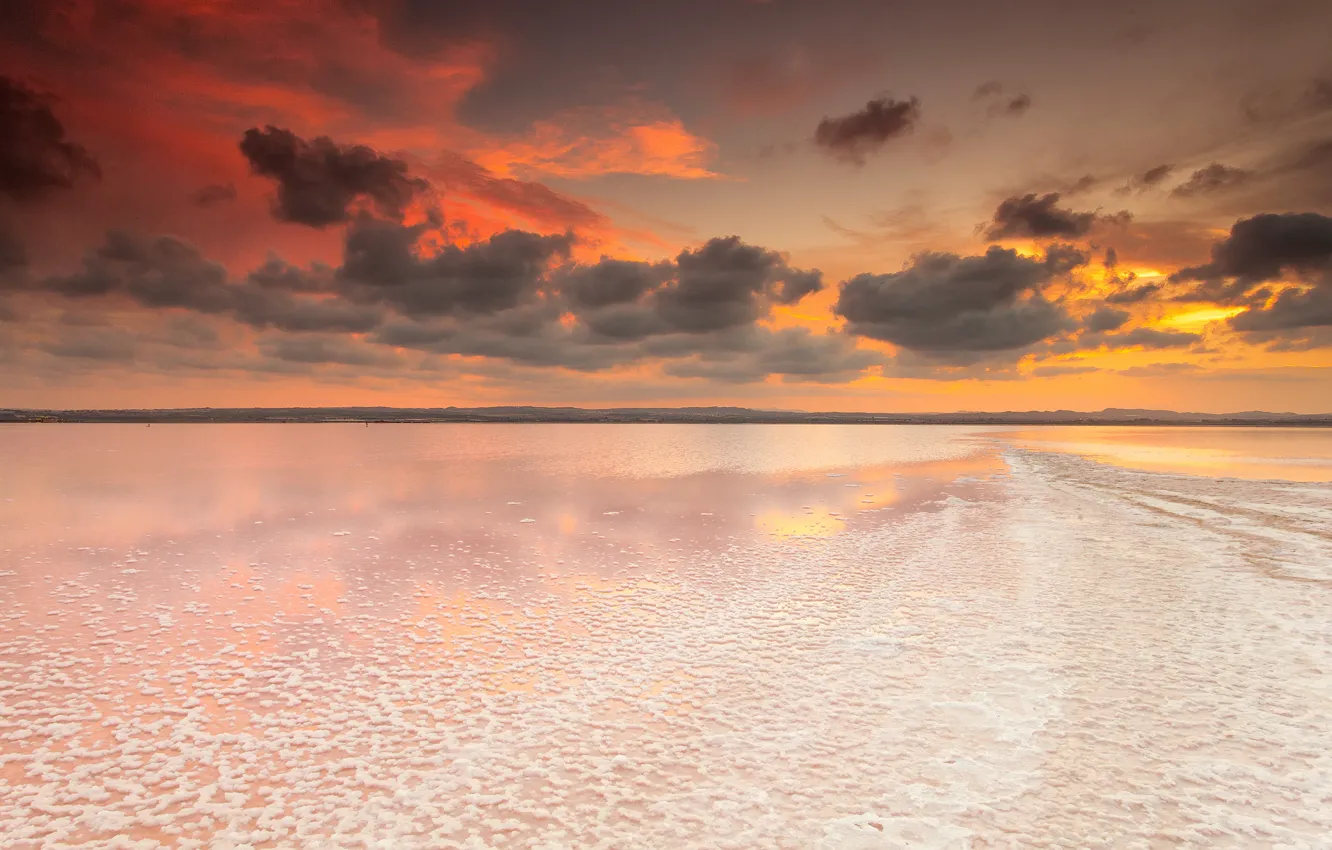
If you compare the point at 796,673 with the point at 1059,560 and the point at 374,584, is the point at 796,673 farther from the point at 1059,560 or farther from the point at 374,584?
the point at 1059,560

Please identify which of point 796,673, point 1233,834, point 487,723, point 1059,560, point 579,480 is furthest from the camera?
point 579,480

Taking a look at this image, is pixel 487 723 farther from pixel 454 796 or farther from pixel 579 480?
pixel 579 480

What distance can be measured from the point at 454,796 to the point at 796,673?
414cm

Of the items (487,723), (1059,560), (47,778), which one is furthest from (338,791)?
(1059,560)

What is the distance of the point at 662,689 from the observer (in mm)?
7609

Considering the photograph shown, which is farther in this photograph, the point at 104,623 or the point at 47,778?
the point at 104,623

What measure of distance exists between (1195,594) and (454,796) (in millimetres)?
12093

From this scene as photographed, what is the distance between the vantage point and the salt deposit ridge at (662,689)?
5.24m

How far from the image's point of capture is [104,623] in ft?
32.1

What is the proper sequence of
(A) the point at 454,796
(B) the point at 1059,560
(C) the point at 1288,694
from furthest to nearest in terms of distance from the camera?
(B) the point at 1059,560, (C) the point at 1288,694, (A) the point at 454,796

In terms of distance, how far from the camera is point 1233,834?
5.04 m

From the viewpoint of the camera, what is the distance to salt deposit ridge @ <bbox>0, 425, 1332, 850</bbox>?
17.2 ft

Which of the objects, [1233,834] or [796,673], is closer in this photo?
[1233,834]

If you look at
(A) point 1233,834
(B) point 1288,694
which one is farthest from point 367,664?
(B) point 1288,694
